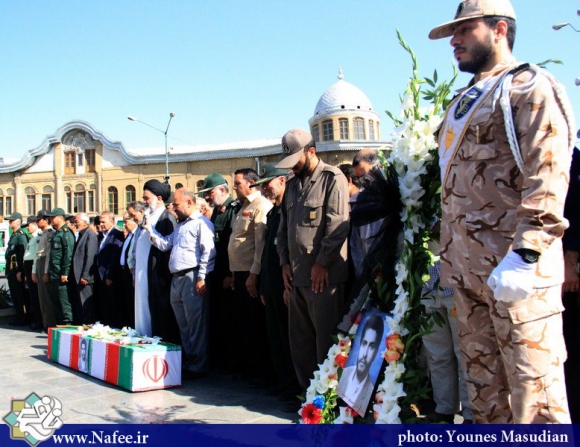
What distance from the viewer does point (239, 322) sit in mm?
6070

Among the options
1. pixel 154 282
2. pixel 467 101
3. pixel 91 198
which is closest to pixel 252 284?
pixel 154 282

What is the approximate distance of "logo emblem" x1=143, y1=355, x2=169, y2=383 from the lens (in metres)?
5.21

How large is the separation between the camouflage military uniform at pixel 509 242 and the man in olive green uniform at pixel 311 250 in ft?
4.90

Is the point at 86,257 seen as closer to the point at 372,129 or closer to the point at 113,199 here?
the point at 372,129

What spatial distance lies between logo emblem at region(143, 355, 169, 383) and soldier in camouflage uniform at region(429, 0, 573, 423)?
11.3 feet

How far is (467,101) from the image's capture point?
2.55 m

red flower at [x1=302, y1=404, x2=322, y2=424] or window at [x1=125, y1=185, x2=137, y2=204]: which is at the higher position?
window at [x1=125, y1=185, x2=137, y2=204]

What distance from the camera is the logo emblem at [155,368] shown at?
5.21 m

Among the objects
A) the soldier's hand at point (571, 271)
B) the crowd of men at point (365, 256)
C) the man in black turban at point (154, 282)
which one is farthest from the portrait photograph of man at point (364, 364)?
the man in black turban at point (154, 282)

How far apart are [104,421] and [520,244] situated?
3.40m

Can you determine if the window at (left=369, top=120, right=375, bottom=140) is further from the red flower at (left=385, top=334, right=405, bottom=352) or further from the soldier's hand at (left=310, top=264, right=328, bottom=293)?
the red flower at (left=385, top=334, right=405, bottom=352)

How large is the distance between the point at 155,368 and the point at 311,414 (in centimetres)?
227

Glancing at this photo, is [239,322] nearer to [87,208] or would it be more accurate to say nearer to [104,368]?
[104,368]

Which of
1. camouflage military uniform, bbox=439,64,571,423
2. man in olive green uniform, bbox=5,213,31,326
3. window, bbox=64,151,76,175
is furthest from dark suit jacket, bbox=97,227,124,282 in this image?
window, bbox=64,151,76,175
